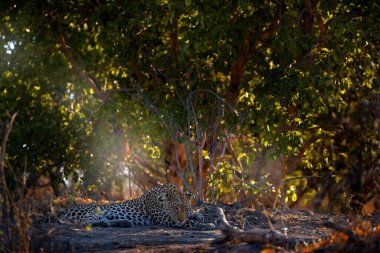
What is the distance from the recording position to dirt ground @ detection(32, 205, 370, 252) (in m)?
7.01

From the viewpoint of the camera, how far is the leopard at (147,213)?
9438mm

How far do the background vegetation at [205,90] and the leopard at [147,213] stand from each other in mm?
923

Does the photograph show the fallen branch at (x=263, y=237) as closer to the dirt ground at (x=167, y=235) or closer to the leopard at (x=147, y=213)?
the dirt ground at (x=167, y=235)

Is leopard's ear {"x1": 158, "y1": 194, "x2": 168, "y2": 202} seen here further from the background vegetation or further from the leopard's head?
the background vegetation

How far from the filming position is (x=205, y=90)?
12.1 m

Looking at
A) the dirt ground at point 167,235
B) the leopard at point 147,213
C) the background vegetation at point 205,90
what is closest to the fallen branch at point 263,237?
the dirt ground at point 167,235

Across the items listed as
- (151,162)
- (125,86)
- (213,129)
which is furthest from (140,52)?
(151,162)

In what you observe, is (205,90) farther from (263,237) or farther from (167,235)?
(263,237)

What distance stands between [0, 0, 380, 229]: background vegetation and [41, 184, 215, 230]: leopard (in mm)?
923

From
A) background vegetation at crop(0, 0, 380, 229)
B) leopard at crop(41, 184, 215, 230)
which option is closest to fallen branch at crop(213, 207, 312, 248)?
leopard at crop(41, 184, 215, 230)

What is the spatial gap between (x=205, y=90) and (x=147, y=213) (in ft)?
9.40

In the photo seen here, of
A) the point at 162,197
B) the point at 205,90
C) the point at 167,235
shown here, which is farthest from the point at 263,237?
the point at 205,90

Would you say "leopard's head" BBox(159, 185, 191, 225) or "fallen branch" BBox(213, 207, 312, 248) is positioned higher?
"leopard's head" BBox(159, 185, 191, 225)

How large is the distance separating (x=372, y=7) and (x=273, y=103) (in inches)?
81.6
